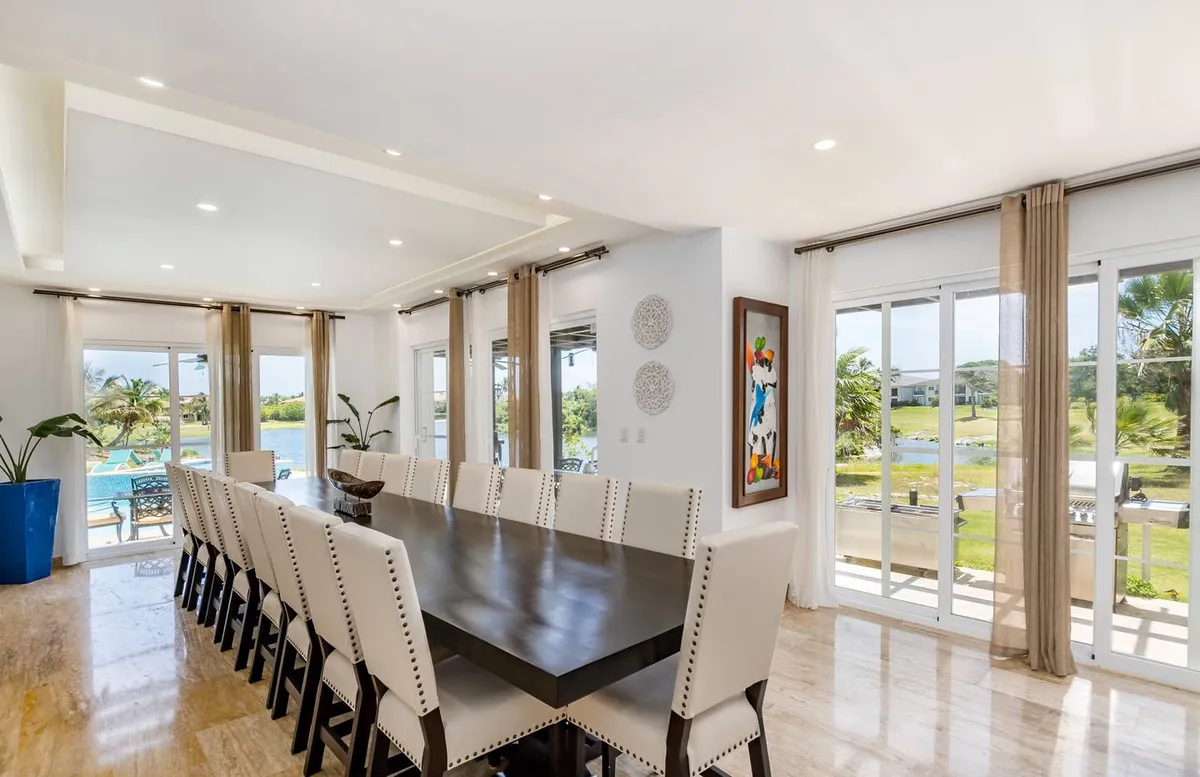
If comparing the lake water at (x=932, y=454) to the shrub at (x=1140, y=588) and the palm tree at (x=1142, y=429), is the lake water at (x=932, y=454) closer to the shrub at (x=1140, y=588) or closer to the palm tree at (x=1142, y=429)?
the palm tree at (x=1142, y=429)

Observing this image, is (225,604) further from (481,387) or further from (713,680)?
(713,680)

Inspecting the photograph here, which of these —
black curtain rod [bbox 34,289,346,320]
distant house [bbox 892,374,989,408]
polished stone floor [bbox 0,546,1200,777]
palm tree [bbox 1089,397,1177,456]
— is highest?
black curtain rod [bbox 34,289,346,320]

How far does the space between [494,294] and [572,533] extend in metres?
3.37

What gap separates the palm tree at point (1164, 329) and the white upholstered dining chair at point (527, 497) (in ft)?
10.2

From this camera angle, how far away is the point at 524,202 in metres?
4.02

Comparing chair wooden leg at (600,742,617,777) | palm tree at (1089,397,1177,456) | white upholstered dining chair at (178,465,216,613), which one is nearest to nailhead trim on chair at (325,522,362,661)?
chair wooden leg at (600,742,617,777)

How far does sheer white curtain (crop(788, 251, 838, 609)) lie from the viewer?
4.08 metres

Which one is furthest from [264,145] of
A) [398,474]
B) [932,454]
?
[932,454]

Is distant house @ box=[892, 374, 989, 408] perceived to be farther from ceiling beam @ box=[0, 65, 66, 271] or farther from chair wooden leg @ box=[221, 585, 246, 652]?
ceiling beam @ box=[0, 65, 66, 271]

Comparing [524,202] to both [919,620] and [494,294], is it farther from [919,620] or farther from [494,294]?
[919,620]

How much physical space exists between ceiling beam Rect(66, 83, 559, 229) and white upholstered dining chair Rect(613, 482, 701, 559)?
2.06 m

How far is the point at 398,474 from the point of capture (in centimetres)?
463

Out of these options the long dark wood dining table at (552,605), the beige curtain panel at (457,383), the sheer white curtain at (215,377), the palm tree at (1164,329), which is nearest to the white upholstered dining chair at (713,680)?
the long dark wood dining table at (552,605)

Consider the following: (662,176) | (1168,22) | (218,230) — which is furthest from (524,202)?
(1168,22)
